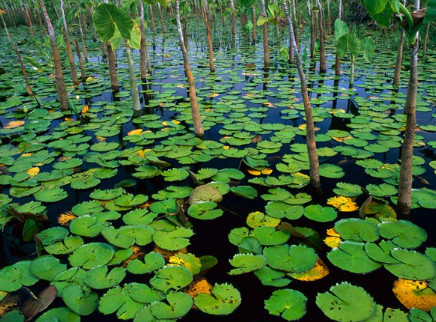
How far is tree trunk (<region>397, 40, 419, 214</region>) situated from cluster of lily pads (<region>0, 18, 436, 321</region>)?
180mm

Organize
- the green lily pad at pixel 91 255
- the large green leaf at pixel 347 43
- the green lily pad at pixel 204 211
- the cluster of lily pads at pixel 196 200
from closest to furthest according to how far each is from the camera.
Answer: the cluster of lily pads at pixel 196 200, the green lily pad at pixel 91 255, the green lily pad at pixel 204 211, the large green leaf at pixel 347 43

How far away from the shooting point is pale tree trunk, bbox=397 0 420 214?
2313 mm

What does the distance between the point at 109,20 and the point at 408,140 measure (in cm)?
384

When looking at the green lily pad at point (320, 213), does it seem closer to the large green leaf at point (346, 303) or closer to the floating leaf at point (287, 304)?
the large green leaf at point (346, 303)

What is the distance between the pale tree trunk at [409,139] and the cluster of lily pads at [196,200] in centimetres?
18

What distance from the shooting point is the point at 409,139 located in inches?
99.8

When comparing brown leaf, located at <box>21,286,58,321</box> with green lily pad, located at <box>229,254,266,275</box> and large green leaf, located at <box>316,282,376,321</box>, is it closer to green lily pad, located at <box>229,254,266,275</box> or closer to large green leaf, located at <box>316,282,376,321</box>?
green lily pad, located at <box>229,254,266,275</box>

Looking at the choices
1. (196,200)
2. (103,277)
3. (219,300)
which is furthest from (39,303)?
(196,200)

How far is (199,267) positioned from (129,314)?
63 centimetres

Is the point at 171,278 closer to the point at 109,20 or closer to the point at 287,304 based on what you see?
the point at 287,304

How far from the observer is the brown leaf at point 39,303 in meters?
2.05

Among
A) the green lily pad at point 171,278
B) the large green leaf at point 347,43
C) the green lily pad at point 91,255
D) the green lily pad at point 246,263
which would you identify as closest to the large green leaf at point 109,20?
the green lily pad at point 91,255

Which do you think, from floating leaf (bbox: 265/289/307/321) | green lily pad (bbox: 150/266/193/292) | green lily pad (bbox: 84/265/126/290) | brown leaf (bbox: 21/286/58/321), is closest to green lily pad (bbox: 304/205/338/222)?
floating leaf (bbox: 265/289/307/321)

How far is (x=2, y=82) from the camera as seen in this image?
866cm
